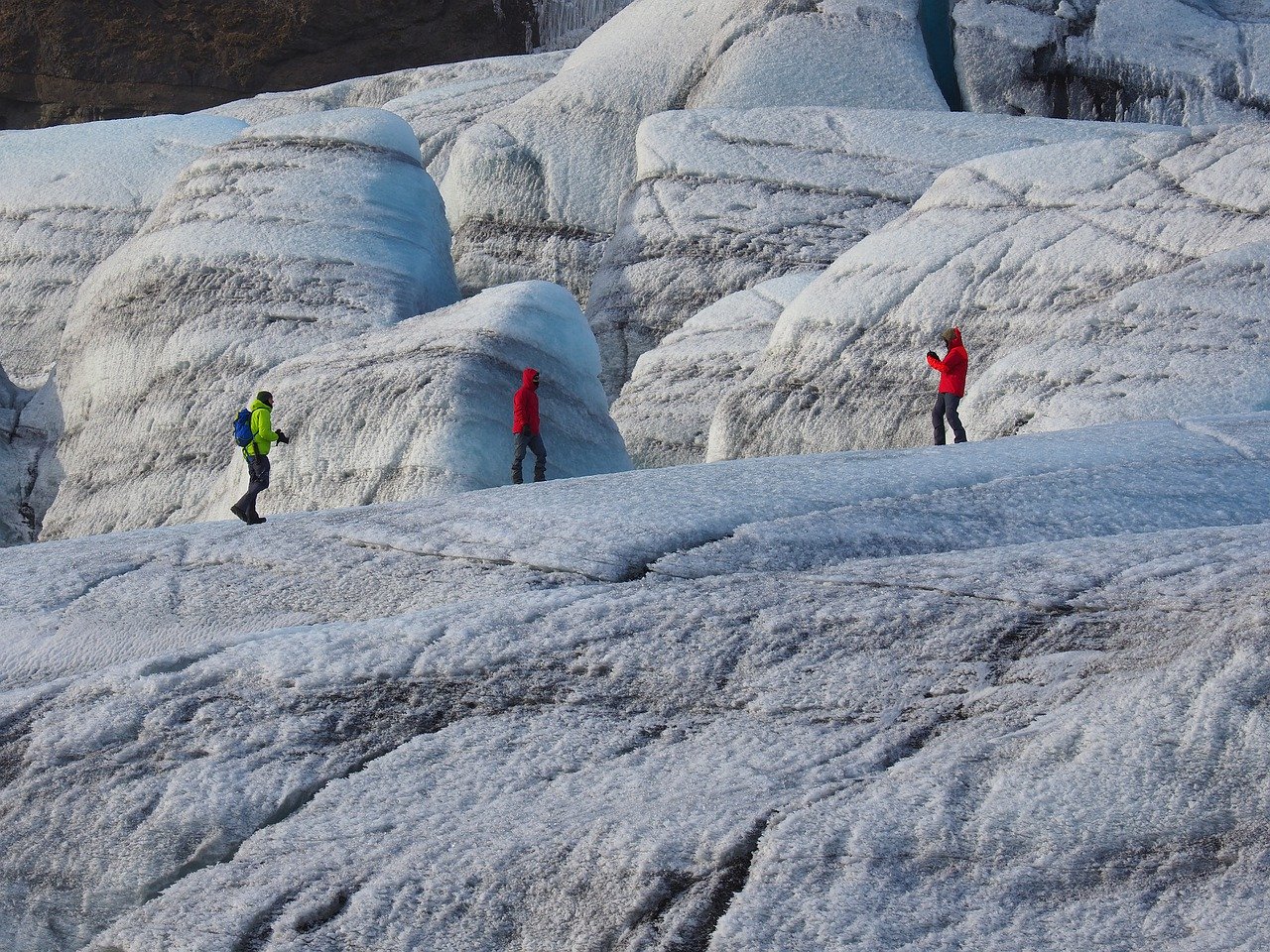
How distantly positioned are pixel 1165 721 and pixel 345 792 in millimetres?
2255

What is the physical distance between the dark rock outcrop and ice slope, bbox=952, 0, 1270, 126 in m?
13.3

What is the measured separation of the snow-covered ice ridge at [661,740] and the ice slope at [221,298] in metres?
7.13

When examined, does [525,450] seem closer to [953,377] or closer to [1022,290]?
[953,377]

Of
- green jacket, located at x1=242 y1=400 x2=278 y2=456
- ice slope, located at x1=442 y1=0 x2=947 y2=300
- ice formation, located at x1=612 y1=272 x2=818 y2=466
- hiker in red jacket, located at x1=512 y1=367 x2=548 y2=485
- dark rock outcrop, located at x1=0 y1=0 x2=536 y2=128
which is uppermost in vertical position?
dark rock outcrop, located at x1=0 y1=0 x2=536 y2=128

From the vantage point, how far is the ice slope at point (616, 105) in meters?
16.4

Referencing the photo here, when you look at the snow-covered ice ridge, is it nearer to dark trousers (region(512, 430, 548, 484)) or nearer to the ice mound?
dark trousers (region(512, 430, 548, 484))

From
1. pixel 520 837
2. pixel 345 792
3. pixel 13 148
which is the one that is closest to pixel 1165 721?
pixel 520 837

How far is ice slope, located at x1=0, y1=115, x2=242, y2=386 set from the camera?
53.9ft

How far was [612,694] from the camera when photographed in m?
4.30

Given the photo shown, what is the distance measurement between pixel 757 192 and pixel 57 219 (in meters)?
8.11

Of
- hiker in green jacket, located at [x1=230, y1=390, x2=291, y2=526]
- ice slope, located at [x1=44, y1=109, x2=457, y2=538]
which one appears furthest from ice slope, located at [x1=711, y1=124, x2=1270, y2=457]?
hiker in green jacket, located at [x1=230, y1=390, x2=291, y2=526]

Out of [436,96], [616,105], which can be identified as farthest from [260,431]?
[436,96]

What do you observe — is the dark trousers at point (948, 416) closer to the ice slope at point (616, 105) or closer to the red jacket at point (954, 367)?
the red jacket at point (954, 367)

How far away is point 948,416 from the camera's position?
8.32 m
